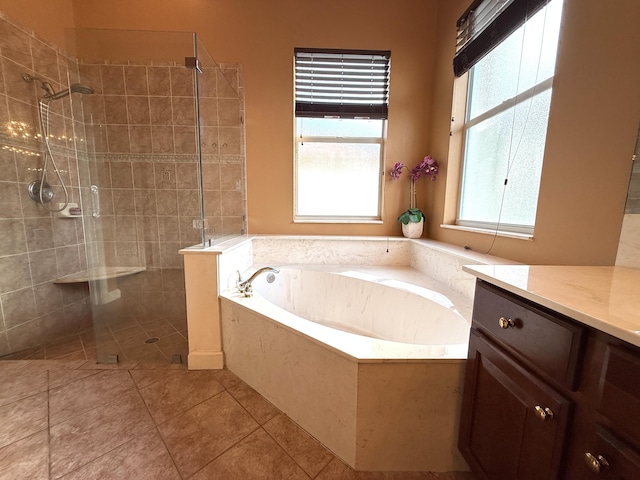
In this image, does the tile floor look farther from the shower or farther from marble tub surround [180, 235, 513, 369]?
the shower

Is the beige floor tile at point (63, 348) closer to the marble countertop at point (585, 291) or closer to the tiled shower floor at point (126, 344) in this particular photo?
the tiled shower floor at point (126, 344)

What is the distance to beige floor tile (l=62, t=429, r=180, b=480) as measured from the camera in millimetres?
956

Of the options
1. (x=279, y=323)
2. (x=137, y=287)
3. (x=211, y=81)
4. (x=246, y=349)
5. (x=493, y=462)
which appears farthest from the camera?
(x=137, y=287)

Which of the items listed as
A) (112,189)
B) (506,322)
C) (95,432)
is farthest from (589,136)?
(112,189)

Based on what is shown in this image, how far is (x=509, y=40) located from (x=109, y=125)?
287cm

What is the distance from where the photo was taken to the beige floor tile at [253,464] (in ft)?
3.16

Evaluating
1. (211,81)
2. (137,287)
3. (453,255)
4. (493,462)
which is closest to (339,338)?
(493,462)

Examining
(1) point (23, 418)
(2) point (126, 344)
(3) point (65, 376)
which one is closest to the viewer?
(1) point (23, 418)

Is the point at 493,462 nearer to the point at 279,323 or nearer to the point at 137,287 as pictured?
the point at 279,323

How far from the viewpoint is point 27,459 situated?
1.01 meters

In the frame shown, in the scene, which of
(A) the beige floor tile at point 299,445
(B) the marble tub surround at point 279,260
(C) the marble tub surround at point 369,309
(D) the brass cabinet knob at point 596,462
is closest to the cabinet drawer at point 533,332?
(D) the brass cabinet knob at point 596,462

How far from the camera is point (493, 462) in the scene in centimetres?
75

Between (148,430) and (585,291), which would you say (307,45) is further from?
(148,430)

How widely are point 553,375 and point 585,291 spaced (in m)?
0.24
